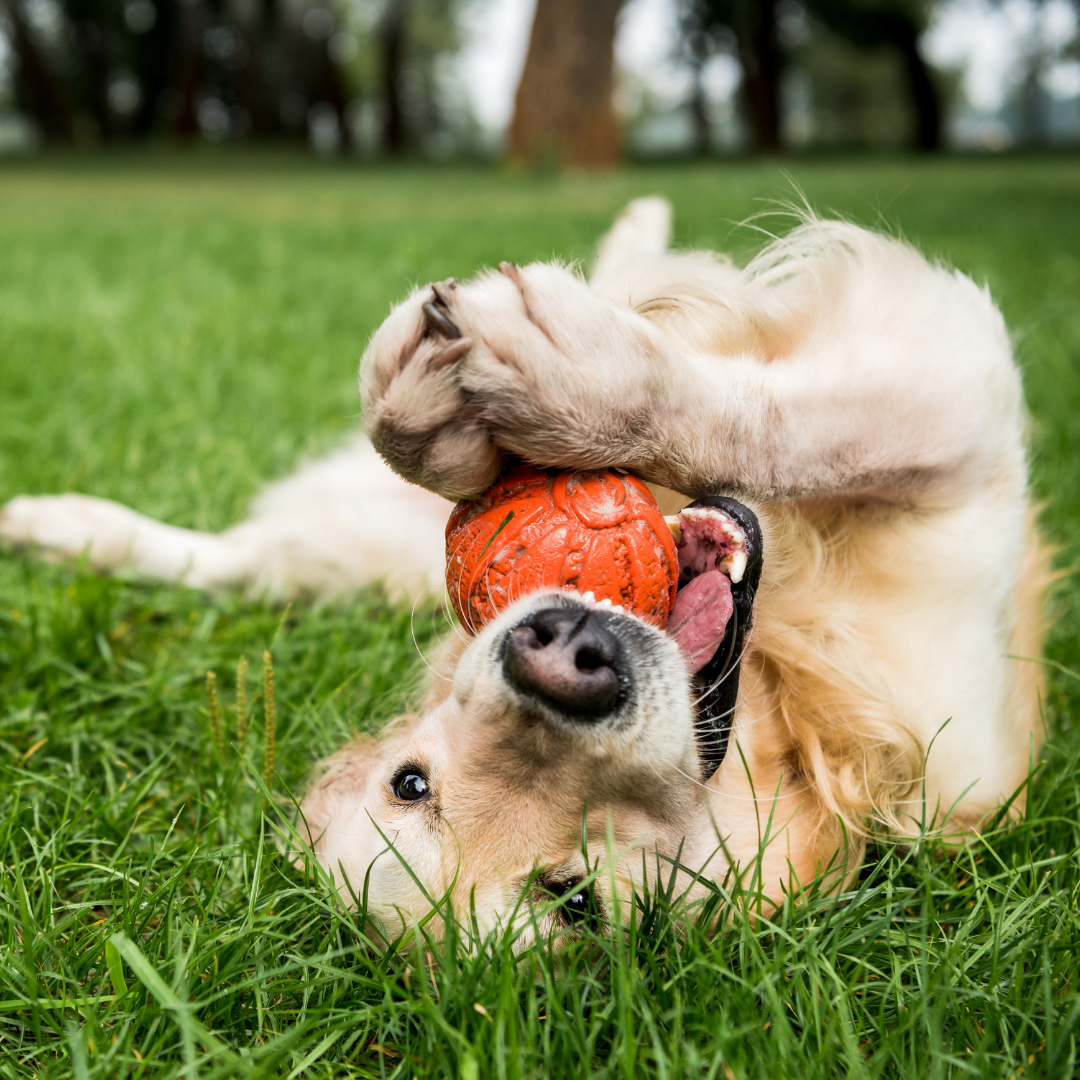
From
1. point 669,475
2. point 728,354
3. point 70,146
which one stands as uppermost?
point 728,354

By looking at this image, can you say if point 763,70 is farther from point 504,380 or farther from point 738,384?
point 504,380

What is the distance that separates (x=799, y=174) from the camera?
47.1ft

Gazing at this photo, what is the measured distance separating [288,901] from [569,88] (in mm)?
13802

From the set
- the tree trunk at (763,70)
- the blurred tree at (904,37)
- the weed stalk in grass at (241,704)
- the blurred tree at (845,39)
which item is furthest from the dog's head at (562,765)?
the blurred tree at (904,37)

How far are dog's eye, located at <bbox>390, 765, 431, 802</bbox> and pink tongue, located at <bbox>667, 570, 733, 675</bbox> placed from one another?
0.48 m

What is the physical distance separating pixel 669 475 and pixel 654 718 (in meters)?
0.47

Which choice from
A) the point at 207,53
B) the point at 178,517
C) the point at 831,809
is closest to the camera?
the point at 831,809

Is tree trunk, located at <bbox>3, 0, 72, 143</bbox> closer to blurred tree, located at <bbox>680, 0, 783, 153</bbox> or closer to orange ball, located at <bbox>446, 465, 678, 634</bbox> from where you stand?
blurred tree, located at <bbox>680, 0, 783, 153</bbox>

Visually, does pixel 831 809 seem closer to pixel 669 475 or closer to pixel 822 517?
pixel 822 517

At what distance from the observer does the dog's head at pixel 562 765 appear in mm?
1455

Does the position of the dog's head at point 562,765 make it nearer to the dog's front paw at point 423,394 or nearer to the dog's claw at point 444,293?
the dog's front paw at point 423,394

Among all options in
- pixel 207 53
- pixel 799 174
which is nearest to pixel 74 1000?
pixel 799 174

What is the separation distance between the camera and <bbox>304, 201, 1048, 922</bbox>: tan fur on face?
60.9 inches

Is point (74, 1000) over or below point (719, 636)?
below
